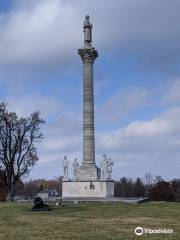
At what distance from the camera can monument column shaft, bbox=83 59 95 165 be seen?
51.2m

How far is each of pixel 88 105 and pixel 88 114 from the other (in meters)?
0.90

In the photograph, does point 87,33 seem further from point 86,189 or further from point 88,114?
point 86,189

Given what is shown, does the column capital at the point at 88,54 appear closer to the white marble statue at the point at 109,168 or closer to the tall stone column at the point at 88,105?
the tall stone column at the point at 88,105

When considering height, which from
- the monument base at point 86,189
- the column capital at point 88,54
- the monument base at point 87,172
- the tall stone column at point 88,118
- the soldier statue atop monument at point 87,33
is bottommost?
the monument base at point 86,189

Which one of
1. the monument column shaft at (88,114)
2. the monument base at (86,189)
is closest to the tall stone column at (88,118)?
the monument column shaft at (88,114)

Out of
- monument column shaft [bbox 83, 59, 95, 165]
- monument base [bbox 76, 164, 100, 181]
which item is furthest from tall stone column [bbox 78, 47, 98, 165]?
monument base [bbox 76, 164, 100, 181]

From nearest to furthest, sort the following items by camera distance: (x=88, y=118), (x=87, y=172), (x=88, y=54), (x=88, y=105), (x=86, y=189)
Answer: (x=86, y=189)
(x=87, y=172)
(x=88, y=118)
(x=88, y=105)
(x=88, y=54)

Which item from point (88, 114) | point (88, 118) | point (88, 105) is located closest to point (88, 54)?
point (88, 105)

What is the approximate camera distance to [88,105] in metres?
51.7

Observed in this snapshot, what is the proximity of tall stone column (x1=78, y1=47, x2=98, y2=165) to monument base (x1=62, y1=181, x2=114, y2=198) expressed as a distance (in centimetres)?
213

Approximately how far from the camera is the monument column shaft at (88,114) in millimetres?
51222

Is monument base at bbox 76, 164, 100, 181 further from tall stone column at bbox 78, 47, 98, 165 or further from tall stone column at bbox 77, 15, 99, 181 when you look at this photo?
tall stone column at bbox 78, 47, 98, 165

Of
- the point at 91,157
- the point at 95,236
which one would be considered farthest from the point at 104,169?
the point at 95,236

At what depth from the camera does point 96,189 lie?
50.2 m
